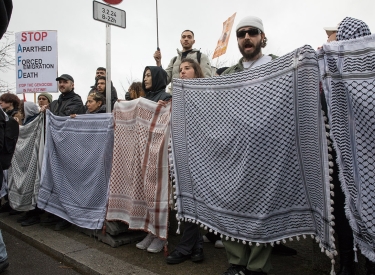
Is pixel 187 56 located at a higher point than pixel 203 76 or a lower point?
higher

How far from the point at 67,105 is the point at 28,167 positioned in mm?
1087

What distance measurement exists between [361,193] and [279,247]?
1687 millimetres

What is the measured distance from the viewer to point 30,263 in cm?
375

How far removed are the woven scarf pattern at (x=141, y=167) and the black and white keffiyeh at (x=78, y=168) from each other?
0.22 metres

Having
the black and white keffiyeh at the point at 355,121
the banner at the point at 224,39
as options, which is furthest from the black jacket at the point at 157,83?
the banner at the point at 224,39

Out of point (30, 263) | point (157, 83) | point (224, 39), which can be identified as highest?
point (224, 39)

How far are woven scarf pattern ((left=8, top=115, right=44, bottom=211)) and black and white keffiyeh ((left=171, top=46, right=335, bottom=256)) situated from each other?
3.02 meters

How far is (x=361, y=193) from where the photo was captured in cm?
199

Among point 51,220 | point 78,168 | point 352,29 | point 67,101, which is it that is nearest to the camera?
point 352,29

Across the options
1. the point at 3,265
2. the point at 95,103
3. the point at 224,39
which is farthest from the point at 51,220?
the point at 224,39

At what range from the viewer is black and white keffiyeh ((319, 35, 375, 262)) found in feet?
6.34

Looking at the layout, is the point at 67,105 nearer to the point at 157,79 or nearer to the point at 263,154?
the point at 157,79

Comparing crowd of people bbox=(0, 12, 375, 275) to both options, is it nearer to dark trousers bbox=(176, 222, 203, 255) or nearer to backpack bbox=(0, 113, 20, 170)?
dark trousers bbox=(176, 222, 203, 255)

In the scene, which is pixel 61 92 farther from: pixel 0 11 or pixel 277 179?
pixel 277 179
